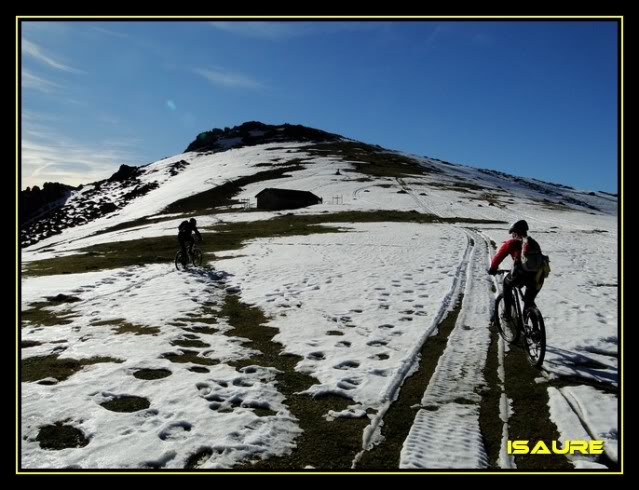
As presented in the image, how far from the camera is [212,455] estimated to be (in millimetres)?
6230

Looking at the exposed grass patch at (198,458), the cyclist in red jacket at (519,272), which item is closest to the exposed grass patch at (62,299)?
the exposed grass patch at (198,458)

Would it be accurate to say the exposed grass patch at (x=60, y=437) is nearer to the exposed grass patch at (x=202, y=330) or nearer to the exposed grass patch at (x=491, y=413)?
the exposed grass patch at (x=202, y=330)

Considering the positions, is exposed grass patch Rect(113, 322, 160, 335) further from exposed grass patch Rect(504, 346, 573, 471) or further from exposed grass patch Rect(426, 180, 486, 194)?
exposed grass patch Rect(426, 180, 486, 194)

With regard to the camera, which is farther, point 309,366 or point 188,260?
point 188,260

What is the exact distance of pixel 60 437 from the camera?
263 inches

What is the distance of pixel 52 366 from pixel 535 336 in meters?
11.2

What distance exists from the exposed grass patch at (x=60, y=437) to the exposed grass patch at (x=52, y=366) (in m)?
2.40

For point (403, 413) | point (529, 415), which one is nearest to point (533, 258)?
point (529, 415)

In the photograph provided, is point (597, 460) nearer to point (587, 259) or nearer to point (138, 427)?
point (138, 427)

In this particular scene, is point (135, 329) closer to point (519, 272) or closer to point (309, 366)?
point (309, 366)

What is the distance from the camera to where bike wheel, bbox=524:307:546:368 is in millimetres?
9094

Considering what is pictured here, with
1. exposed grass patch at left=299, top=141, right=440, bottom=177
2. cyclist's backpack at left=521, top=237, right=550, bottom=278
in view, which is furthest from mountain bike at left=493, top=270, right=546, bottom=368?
exposed grass patch at left=299, top=141, right=440, bottom=177

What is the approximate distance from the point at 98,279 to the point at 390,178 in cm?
9519
